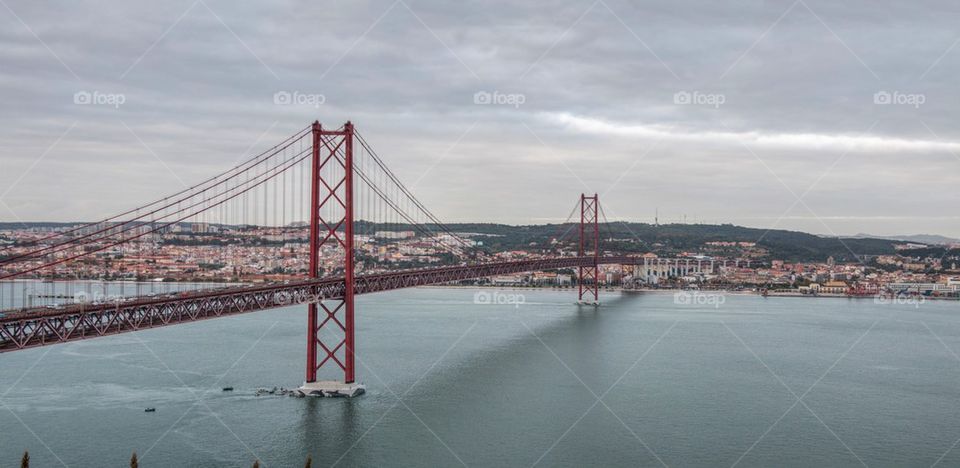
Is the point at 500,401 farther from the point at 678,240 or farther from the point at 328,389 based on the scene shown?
the point at 678,240

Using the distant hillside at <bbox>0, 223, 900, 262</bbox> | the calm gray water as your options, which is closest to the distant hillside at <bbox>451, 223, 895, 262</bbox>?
the distant hillside at <bbox>0, 223, 900, 262</bbox>

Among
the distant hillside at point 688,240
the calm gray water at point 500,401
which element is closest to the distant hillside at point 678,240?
the distant hillside at point 688,240

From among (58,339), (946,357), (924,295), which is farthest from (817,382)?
(924,295)

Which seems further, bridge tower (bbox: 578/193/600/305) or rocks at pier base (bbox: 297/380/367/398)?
bridge tower (bbox: 578/193/600/305)

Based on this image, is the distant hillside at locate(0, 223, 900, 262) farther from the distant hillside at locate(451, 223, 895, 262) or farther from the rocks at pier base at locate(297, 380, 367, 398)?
the rocks at pier base at locate(297, 380, 367, 398)

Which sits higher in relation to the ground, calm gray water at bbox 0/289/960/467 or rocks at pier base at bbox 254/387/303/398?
rocks at pier base at bbox 254/387/303/398

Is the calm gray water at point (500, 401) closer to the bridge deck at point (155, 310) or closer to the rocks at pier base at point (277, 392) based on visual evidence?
the rocks at pier base at point (277, 392)

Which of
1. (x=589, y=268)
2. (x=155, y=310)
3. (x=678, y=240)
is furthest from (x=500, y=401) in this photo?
(x=678, y=240)
